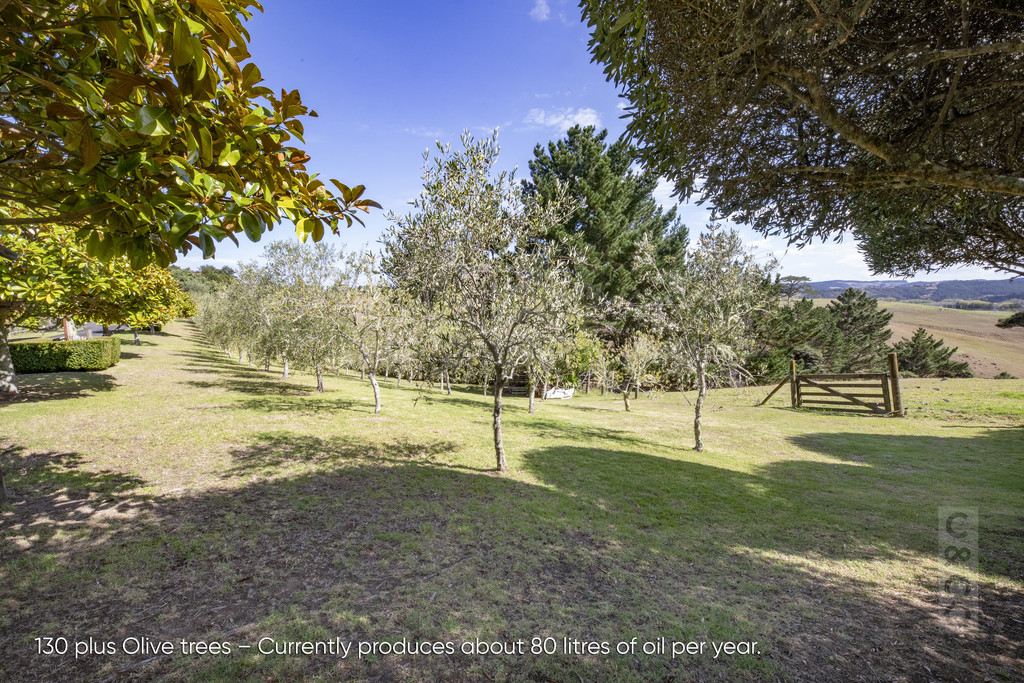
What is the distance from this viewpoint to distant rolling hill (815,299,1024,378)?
5213 cm

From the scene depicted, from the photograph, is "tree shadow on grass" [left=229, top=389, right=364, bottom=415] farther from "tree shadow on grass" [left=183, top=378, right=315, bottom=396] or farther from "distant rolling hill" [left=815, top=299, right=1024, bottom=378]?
"distant rolling hill" [left=815, top=299, right=1024, bottom=378]

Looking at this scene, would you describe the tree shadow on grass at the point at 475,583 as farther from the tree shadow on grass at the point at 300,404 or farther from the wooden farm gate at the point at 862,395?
the wooden farm gate at the point at 862,395

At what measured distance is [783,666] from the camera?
3311mm

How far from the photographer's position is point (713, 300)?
9.82 meters

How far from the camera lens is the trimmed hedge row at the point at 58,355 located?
704 inches

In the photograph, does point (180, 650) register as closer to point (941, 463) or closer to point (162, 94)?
point (162, 94)

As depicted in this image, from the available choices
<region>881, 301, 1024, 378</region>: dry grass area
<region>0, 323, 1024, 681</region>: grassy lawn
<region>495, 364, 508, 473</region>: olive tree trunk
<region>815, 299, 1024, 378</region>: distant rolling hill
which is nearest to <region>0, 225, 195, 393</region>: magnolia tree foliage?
<region>0, 323, 1024, 681</region>: grassy lawn

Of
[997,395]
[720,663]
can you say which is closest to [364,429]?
[720,663]

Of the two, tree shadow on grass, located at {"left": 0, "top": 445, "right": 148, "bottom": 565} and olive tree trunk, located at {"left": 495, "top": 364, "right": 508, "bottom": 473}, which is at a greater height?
olive tree trunk, located at {"left": 495, "top": 364, "right": 508, "bottom": 473}

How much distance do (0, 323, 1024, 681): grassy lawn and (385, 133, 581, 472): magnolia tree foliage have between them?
281 centimetres

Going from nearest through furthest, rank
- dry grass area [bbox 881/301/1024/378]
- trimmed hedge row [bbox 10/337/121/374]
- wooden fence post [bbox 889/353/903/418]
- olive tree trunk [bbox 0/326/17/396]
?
olive tree trunk [bbox 0/326/17/396] → wooden fence post [bbox 889/353/903/418] → trimmed hedge row [bbox 10/337/121/374] → dry grass area [bbox 881/301/1024/378]

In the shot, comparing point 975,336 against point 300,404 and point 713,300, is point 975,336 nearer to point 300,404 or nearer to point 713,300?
point 713,300

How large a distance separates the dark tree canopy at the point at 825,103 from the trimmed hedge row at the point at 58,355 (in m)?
25.7

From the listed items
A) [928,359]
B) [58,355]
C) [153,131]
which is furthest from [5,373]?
[928,359]
